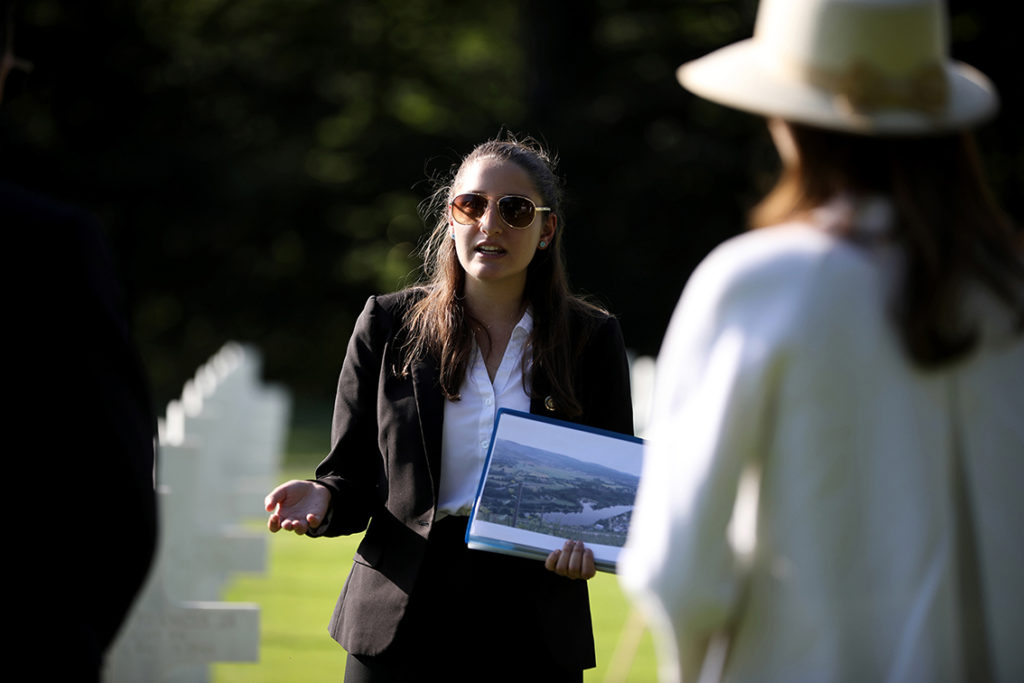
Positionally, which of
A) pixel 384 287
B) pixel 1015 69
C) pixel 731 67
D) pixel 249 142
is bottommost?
pixel 384 287

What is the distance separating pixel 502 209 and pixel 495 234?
92 mm

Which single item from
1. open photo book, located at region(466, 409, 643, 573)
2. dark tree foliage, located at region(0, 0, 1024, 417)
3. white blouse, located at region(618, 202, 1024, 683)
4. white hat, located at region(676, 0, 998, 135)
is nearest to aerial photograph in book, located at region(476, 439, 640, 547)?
open photo book, located at region(466, 409, 643, 573)

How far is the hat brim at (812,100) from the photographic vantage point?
7.32 feet

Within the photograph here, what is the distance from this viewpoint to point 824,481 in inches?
84.2

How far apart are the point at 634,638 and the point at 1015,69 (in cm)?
2113

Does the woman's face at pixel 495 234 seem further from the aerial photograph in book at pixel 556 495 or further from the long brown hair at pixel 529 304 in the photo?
the aerial photograph in book at pixel 556 495

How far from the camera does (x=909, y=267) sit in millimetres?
2158

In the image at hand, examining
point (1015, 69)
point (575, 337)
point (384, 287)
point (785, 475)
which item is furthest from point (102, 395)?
point (384, 287)

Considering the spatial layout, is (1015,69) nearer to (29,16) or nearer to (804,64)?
(29,16)

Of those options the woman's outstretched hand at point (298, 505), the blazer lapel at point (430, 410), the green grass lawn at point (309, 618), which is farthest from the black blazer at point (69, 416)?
the green grass lawn at point (309, 618)

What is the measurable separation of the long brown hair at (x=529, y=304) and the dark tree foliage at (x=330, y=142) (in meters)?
18.4

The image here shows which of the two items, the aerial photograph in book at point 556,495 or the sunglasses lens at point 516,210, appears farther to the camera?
the sunglasses lens at point 516,210

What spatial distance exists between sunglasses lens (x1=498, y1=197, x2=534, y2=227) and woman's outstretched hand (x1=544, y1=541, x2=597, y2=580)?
1003 millimetres

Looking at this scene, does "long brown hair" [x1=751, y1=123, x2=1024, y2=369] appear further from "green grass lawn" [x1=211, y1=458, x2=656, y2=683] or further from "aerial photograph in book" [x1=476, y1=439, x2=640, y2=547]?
"green grass lawn" [x1=211, y1=458, x2=656, y2=683]
